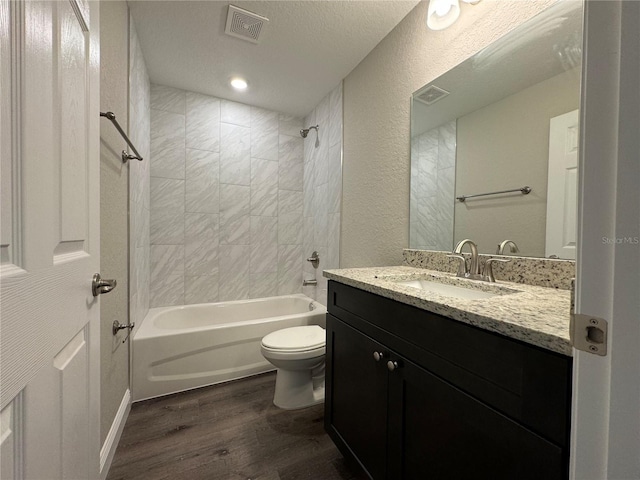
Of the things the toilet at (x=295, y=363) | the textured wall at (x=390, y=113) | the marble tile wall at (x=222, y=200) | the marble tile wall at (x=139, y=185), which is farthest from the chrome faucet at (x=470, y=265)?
the marble tile wall at (x=222, y=200)

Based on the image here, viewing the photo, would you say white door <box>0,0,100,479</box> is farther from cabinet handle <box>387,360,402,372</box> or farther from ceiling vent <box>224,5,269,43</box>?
ceiling vent <box>224,5,269,43</box>

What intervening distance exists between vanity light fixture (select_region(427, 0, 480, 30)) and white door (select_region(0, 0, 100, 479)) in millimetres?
1363

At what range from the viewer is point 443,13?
120 cm

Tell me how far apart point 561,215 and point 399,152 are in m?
0.89

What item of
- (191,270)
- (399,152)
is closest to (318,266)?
(191,270)

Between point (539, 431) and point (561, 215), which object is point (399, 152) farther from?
point (539, 431)

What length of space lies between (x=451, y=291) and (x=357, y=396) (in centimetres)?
60

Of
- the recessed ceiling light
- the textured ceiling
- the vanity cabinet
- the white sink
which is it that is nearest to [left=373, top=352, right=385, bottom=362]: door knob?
the vanity cabinet

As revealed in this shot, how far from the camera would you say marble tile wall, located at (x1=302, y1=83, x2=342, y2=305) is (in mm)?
2227

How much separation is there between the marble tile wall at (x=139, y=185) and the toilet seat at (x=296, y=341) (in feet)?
2.93

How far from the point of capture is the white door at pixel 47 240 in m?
0.37

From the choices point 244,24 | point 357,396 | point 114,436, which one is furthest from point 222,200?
point 357,396

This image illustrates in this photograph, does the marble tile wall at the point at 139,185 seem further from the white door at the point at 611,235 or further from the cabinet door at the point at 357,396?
the white door at the point at 611,235

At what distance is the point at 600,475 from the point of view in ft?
1.12
